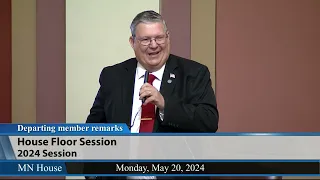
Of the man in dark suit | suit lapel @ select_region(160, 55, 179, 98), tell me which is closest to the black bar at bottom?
the man in dark suit

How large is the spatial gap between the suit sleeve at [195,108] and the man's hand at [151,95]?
2cm

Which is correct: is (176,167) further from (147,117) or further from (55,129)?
(55,129)

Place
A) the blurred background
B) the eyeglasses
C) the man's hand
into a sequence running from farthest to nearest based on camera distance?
the blurred background → the eyeglasses → the man's hand

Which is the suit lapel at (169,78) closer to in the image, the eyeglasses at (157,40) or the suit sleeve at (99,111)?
the eyeglasses at (157,40)

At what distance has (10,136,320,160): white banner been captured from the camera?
1.32m

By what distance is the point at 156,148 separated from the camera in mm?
1308

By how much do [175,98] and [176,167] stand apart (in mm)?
204

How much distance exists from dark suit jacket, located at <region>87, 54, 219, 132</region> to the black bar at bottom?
10cm

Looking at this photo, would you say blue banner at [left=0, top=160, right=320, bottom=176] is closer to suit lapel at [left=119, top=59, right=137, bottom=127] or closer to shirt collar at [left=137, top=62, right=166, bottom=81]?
suit lapel at [left=119, top=59, right=137, bottom=127]

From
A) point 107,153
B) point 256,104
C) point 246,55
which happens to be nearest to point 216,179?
point 256,104

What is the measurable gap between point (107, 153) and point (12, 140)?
0.27 meters

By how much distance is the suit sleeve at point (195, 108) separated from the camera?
1.23 m

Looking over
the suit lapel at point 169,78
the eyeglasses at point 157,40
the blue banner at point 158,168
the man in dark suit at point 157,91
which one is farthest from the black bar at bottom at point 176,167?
the eyeglasses at point 157,40

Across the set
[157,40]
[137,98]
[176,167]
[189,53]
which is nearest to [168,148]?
[176,167]
